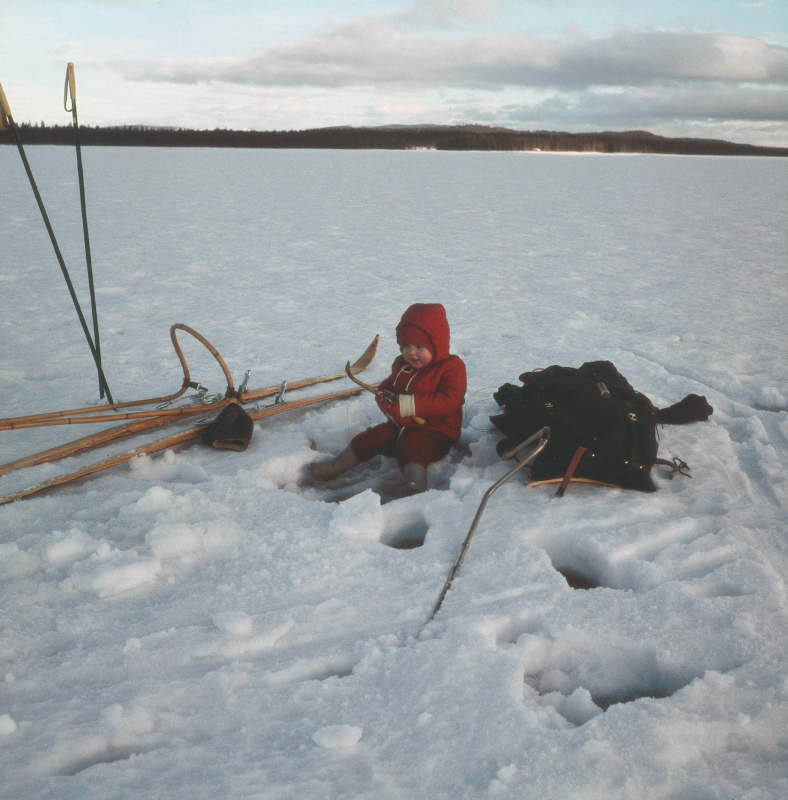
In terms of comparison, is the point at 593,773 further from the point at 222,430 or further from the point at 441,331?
the point at 222,430

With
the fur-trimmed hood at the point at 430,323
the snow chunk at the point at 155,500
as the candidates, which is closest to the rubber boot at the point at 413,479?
the fur-trimmed hood at the point at 430,323

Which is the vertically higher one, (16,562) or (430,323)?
(430,323)

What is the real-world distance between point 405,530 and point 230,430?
3.48 ft

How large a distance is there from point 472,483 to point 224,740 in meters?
1.53

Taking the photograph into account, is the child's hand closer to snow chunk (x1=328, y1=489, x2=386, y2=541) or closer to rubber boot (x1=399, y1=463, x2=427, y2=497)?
rubber boot (x1=399, y1=463, x2=427, y2=497)

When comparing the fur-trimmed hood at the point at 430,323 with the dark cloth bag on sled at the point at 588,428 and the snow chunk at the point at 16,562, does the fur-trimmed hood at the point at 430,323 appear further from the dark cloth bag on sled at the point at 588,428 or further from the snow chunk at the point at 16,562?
the snow chunk at the point at 16,562

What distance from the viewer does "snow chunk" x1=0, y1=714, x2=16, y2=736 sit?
1599 millimetres

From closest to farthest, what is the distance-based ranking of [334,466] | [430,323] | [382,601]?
[382,601]
[430,323]
[334,466]

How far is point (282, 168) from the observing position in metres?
20.4

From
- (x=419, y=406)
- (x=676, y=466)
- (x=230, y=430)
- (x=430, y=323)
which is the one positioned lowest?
(x=676, y=466)

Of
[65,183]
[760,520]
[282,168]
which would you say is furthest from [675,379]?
[282,168]

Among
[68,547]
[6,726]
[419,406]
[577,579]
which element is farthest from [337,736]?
[419,406]

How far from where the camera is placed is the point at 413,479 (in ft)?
9.21

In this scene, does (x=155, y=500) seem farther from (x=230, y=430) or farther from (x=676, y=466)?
(x=676, y=466)
